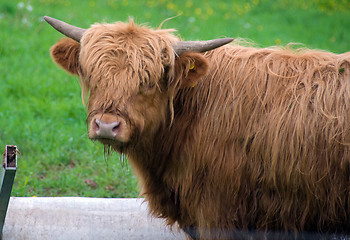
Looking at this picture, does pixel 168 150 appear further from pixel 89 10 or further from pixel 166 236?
pixel 89 10

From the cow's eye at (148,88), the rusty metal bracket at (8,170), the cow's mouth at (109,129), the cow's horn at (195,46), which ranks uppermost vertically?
the cow's horn at (195,46)

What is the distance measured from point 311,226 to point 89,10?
8.10 metres

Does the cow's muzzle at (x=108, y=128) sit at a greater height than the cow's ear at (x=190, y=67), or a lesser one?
lesser

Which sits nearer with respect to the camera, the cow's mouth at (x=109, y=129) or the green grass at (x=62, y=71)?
the cow's mouth at (x=109, y=129)

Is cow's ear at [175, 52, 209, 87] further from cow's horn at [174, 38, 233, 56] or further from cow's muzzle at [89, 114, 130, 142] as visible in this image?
cow's muzzle at [89, 114, 130, 142]

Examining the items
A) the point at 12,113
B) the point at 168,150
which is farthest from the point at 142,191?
the point at 12,113

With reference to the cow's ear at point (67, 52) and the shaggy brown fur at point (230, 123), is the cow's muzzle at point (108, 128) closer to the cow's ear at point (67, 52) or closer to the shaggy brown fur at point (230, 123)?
the shaggy brown fur at point (230, 123)

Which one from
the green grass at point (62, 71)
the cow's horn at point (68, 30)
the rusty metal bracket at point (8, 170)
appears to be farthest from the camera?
the green grass at point (62, 71)

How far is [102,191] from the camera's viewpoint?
476cm

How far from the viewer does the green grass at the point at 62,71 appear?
495cm

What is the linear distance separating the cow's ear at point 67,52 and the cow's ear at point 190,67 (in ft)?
2.25

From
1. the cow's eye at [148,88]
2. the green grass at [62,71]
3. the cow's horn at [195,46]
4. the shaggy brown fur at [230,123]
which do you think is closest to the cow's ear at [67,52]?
the shaggy brown fur at [230,123]

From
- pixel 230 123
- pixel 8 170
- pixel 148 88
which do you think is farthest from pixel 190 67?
pixel 8 170

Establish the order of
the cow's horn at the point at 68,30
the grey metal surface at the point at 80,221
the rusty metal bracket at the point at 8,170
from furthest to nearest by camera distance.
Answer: the grey metal surface at the point at 80,221, the cow's horn at the point at 68,30, the rusty metal bracket at the point at 8,170
